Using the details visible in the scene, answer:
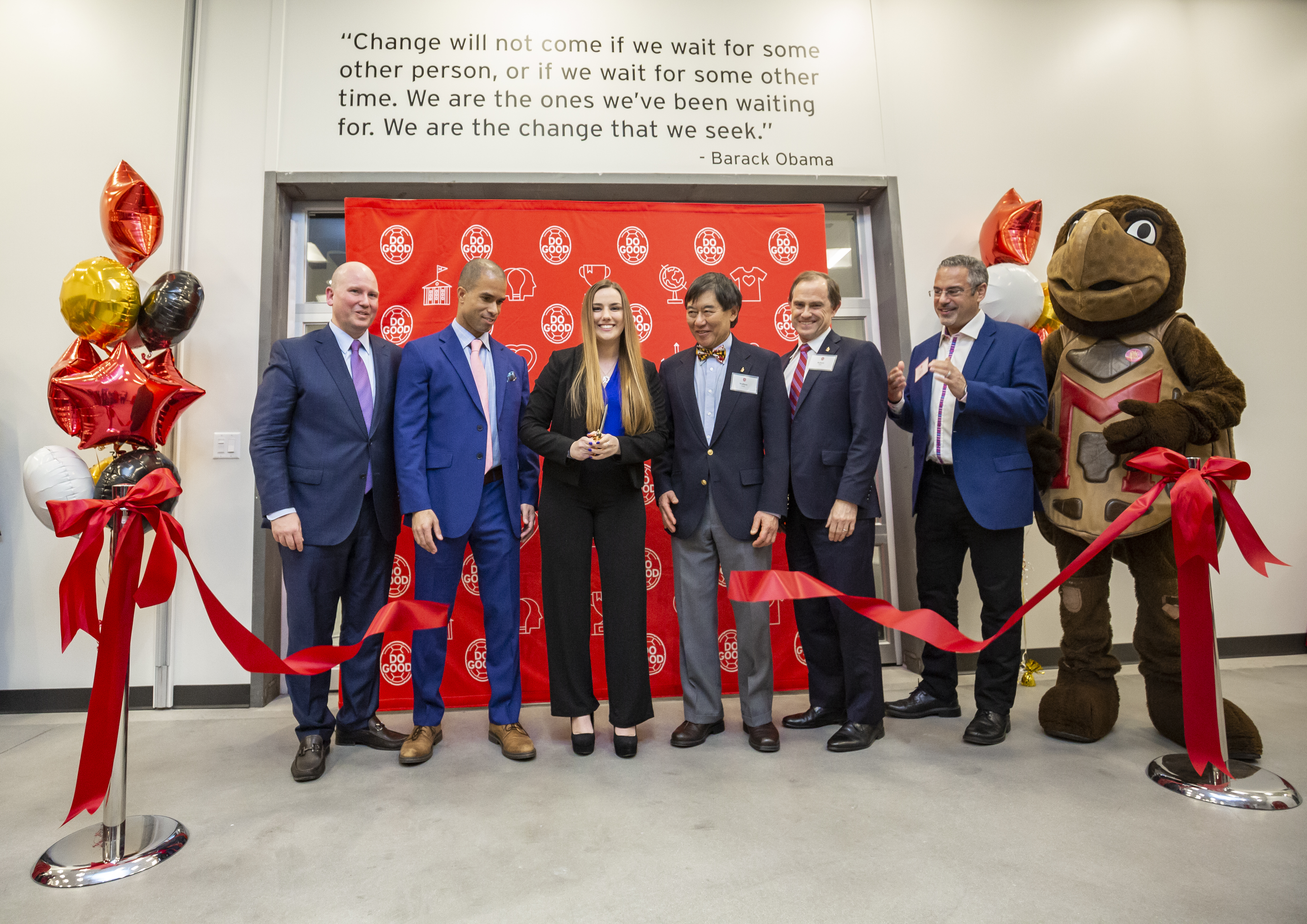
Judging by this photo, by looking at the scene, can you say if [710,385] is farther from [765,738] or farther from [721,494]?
[765,738]

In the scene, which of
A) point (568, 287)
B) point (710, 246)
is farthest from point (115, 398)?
point (710, 246)

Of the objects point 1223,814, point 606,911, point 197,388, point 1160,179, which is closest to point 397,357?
point 197,388

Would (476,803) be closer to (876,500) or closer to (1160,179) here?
(876,500)

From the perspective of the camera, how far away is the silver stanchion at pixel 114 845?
5.56 ft

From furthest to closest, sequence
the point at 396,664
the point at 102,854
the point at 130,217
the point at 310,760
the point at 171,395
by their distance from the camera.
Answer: the point at 396,664 → the point at 130,217 → the point at 171,395 → the point at 310,760 → the point at 102,854

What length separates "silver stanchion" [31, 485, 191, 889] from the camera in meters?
1.70

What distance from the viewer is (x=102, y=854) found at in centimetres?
176

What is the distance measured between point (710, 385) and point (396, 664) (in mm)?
1918

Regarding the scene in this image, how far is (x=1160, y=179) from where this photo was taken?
3652mm

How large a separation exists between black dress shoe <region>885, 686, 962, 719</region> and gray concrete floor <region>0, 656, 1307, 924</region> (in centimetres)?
6

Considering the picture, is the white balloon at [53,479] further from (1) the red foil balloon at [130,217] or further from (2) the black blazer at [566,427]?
(2) the black blazer at [566,427]

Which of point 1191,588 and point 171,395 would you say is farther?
point 171,395

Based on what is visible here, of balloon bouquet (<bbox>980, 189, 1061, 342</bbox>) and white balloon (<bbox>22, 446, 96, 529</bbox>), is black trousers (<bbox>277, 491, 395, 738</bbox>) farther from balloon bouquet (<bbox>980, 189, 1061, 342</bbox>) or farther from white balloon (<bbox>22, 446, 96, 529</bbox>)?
balloon bouquet (<bbox>980, 189, 1061, 342</bbox>)

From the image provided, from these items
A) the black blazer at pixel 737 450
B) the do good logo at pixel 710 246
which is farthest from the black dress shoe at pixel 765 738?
the do good logo at pixel 710 246
